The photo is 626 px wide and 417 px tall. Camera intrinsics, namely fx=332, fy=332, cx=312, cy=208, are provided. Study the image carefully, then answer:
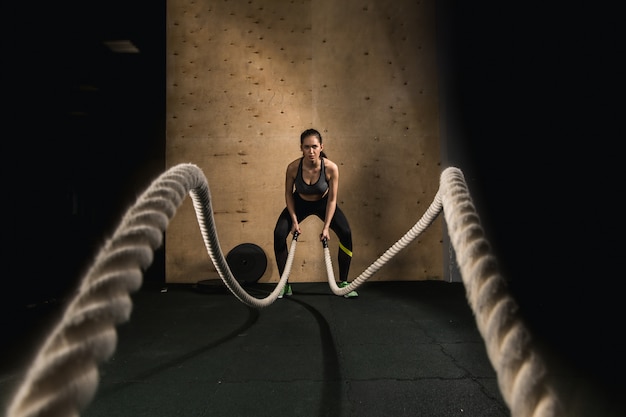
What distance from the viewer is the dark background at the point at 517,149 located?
249cm

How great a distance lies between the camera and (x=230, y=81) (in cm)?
379

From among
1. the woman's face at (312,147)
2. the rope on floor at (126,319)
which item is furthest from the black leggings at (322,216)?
the rope on floor at (126,319)

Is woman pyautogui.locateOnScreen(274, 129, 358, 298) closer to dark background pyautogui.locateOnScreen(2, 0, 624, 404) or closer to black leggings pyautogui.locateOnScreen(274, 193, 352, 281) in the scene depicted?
black leggings pyautogui.locateOnScreen(274, 193, 352, 281)

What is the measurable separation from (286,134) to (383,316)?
7.49 ft

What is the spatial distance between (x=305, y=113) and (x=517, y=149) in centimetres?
215

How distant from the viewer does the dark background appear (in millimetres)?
2490

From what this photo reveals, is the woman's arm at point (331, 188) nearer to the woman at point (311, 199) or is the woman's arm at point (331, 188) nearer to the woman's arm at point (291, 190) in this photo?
the woman at point (311, 199)

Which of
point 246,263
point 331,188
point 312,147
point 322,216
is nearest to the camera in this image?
point 312,147

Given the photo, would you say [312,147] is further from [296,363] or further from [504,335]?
[504,335]

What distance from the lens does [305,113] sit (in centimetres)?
378

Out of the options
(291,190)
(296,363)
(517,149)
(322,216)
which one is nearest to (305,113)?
(291,190)

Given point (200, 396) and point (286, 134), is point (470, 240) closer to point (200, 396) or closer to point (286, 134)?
point (200, 396)

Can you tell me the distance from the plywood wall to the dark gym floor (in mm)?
1171

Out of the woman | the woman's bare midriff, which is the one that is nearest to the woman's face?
the woman
